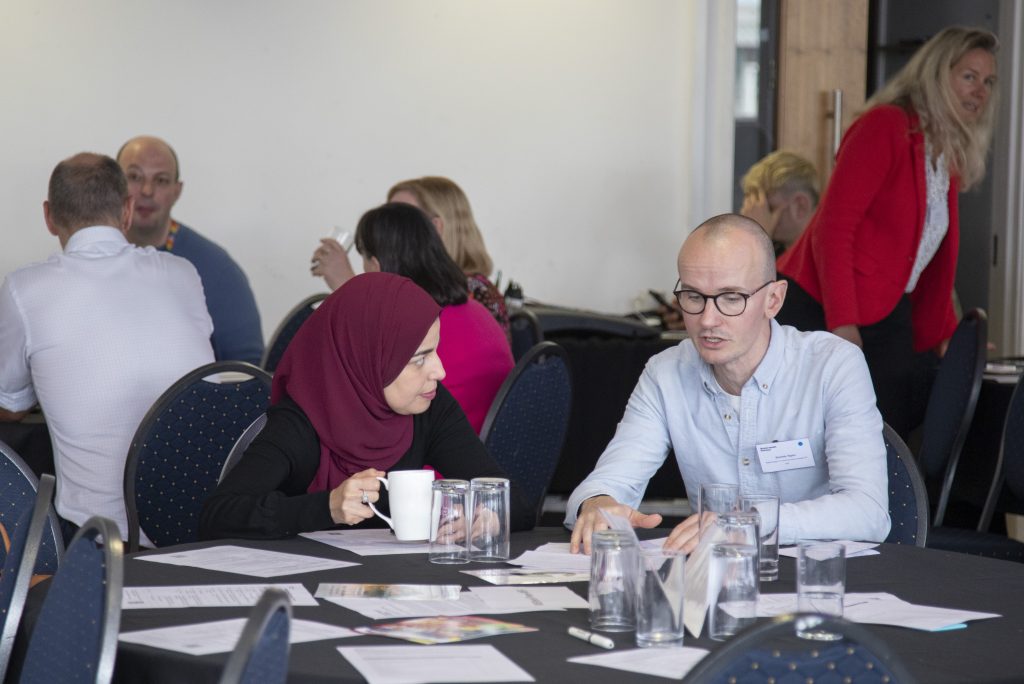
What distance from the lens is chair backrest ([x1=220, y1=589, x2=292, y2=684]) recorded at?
3.45ft

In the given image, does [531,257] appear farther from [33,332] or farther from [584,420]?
[33,332]

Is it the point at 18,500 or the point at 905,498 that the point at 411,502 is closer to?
the point at 18,500

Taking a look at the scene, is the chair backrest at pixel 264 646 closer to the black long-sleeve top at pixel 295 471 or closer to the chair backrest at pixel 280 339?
the black long-sleeve top at pixel 295 471

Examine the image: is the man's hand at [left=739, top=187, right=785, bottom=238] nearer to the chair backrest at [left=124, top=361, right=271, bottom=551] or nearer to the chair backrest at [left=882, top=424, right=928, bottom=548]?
the chair backrest at [left=124, top=361, right=271, bottom=551]

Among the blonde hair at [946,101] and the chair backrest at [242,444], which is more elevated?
the blonde hair at [946,101]

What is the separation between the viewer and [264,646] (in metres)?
1.09

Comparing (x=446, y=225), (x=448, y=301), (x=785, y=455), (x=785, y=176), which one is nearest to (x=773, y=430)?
(x=785, y=455)

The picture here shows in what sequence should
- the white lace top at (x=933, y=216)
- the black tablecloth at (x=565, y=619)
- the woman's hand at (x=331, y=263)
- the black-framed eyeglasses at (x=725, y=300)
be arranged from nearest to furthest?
the black tablecloth at (x=565, y=619) < the black-framed eyeglasses at (x=725, y=300) < the white lace top at (x=933, y=216) < the woman's hand at (x=331, y=263)

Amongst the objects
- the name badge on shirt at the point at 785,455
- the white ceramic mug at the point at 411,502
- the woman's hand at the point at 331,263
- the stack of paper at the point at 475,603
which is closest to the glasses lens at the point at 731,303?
the name badge on shirt at the point at 785,455

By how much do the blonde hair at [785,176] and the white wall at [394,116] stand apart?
2.03 feet

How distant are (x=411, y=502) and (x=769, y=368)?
2.47ft

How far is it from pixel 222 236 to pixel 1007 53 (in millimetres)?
3591

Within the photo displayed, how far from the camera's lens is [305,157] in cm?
578

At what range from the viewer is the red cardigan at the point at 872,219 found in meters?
4.09
